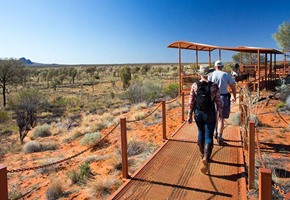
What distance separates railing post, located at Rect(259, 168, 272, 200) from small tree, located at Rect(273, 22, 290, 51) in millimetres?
34751

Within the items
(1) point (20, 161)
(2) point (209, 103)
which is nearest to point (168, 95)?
(1) point (20, 161)

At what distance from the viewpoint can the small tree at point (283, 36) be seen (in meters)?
32.7

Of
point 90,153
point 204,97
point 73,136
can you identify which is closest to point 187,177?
point 204,97

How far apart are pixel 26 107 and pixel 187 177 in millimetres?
15253

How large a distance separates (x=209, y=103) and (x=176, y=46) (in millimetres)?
12041

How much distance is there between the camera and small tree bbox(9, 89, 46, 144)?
52.4 feet

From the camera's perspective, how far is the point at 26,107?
1764 cm

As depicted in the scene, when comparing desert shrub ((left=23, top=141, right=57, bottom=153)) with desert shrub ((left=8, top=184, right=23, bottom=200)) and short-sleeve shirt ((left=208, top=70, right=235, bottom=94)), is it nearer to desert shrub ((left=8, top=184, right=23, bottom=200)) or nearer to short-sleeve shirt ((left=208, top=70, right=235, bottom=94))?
desert shrub ((left=8, top=184, right=23, bottom=200))

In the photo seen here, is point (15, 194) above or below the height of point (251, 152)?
below

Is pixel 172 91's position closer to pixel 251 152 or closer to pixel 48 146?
pixel 48 146

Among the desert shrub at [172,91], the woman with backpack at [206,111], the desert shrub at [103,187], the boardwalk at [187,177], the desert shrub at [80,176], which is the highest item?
the woman with backpack at [206,111]

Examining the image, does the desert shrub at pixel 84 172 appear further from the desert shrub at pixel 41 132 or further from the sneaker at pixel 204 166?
the desert shrub at pixel 41 132

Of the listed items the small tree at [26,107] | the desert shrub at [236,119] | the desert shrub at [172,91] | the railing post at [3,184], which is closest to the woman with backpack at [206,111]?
the railing post at [3,184]

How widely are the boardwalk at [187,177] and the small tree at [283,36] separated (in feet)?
102
